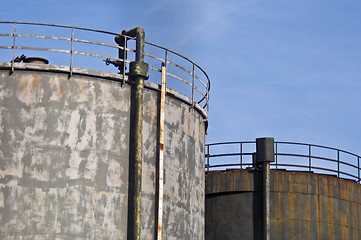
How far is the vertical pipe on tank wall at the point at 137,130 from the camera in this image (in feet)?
49.5

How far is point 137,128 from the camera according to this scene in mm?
15609

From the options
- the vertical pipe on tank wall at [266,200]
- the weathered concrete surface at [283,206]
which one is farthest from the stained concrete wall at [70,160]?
the weathered concrete surface at [283,206]

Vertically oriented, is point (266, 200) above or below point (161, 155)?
below

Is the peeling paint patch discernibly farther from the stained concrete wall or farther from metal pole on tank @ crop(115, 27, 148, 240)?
metal pole on tank @ crop(115, 27, 148, 240)

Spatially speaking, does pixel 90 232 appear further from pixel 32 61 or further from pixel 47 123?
pixel 32 61

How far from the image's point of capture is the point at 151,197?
1571cm

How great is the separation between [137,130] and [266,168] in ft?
25.1

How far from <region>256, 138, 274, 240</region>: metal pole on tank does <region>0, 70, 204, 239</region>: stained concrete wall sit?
5.95 metres

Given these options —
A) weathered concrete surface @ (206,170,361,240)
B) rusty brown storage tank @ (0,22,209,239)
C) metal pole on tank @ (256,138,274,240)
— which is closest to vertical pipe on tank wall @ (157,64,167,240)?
rusty brown storage tank @ (0,22,209,239)

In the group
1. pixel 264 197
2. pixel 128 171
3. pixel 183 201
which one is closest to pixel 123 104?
pixel 128 171

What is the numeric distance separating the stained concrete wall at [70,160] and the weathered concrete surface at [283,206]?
6.23 meters

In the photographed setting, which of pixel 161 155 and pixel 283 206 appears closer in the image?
pixel 161 155

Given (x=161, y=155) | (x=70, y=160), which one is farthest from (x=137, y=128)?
(x=70, y=160)

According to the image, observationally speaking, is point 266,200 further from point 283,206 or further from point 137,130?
point 137,130
